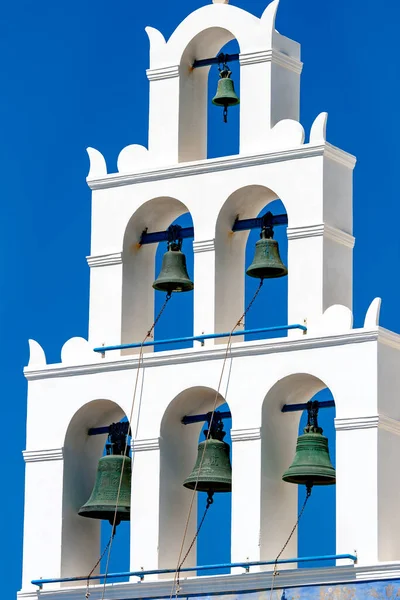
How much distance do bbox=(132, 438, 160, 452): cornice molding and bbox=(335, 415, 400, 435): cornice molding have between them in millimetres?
2863

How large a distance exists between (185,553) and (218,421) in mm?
1862

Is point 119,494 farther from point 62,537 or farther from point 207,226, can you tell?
point 207,226

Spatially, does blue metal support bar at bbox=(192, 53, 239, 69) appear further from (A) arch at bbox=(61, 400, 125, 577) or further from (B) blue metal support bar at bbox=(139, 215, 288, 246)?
(A) arch at bbox=(61, 400, 125, 577)

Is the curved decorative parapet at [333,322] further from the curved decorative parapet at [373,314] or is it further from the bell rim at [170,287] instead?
the bell rim at [170,287]

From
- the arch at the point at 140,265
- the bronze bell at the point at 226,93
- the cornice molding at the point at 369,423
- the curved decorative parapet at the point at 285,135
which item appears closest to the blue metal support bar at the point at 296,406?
the cornice molding at the point at 369,423

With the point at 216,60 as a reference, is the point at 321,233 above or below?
below

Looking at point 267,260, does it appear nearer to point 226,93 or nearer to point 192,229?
point 192,229

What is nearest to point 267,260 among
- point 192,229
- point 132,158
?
point 192,229

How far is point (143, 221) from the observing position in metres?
43.5

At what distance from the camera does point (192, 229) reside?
43.2 metres

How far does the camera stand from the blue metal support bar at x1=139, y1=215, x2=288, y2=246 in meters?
42.4

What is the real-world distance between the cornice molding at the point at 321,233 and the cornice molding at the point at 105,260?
109 inches

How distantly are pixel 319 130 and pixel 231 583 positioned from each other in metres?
6.25

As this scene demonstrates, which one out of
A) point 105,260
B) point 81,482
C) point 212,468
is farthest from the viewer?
point 105,260
